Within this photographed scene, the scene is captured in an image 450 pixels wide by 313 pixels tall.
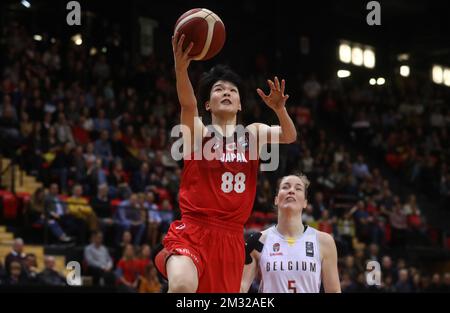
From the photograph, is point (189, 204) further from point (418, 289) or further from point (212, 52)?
point (418, 289)

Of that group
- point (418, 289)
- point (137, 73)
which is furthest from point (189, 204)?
point (137, 73)

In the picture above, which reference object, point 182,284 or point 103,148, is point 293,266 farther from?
point 103,148

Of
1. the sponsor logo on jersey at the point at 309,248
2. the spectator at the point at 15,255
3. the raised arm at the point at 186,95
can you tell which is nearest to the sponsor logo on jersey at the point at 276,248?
the sponsor logo on jersey at the point at 309,248

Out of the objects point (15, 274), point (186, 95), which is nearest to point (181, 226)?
point (186, 95)

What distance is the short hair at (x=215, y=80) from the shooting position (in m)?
6.64

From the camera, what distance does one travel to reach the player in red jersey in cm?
611

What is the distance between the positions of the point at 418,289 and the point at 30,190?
7249 mm

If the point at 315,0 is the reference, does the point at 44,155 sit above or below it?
below

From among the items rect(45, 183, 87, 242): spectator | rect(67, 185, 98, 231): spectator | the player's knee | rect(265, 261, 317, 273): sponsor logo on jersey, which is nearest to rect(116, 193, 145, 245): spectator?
rect(67, 185, 98, 231): spectator

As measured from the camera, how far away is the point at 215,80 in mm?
6668

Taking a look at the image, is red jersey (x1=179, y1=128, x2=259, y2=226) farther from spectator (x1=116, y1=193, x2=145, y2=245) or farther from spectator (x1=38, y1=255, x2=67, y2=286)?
spectator (x1=116, y1=193, x2=145, y2=245)

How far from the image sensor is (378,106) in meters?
24.7

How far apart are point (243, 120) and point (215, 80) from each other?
13.6m

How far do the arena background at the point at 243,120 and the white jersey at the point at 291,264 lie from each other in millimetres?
5109
